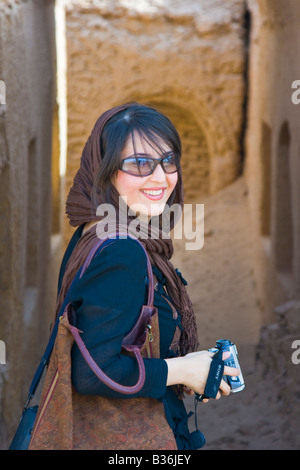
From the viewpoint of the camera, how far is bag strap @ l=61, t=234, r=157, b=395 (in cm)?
184

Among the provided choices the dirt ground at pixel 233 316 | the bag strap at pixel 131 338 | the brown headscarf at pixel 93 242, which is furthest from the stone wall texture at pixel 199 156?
the bag strap at pixel 131 338

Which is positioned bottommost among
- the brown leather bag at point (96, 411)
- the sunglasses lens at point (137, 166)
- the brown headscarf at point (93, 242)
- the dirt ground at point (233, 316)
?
the dirt ground at point (233, 316)

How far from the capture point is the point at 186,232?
33.8 feet

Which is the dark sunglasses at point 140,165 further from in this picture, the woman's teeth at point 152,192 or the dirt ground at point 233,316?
the dirt ground at point 233,316

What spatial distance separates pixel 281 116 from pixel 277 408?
129 inches

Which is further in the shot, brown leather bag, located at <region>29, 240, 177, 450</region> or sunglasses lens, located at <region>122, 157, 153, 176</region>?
sunglasses lens, located at <region>122, 157, 153, 176</region>

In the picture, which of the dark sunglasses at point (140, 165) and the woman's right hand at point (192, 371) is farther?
the dark sunglasses at point (140, 165)

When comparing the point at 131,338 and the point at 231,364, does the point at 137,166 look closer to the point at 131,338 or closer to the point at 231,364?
the point at 131,338

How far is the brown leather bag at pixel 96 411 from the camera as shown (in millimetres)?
1873

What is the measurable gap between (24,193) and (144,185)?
374 centimetres

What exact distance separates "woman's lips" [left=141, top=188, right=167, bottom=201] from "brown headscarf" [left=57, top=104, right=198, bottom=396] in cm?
9

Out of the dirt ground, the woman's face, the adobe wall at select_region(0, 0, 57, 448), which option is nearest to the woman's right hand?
the woman's face

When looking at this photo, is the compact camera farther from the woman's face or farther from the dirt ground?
the dirt ground

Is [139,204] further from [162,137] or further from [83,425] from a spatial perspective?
[83,425]
